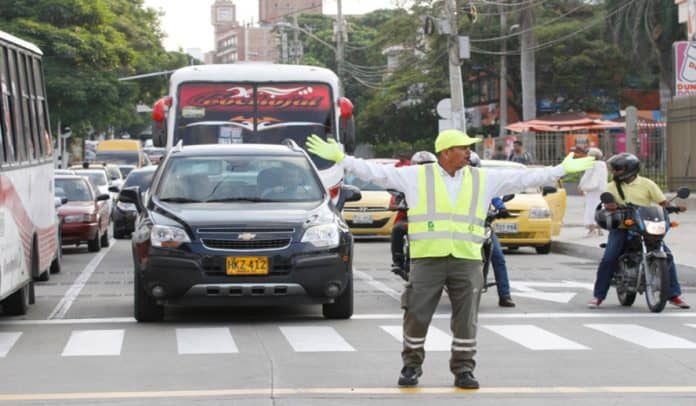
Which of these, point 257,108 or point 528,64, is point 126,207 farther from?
point 528,64

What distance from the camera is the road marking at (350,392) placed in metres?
9.41

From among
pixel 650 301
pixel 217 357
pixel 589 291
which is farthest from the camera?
pixel 589 291

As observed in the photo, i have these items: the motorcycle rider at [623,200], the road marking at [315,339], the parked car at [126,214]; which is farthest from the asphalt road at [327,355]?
the parked car at [126,214]

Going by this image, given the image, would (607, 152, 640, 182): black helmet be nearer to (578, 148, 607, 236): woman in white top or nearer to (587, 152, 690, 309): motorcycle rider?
(587, 152, 690, 309): motorcycle rider

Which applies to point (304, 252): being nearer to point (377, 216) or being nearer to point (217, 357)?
point (217, 357)

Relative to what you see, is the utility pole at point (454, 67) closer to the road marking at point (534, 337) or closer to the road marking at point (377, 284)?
the road marking at point (377, 284)

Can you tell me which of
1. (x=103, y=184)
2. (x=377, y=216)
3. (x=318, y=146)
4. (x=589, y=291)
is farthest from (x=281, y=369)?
(x=103, y=184)

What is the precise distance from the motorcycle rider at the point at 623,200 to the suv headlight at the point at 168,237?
14.6ft

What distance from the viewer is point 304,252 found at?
1350 centimetres

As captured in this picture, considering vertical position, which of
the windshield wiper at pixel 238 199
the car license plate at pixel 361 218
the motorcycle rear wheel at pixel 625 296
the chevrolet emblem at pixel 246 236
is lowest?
the car license plate at pixel 361 218

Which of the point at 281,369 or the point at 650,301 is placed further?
the point at 650,301

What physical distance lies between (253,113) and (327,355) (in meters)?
11.0

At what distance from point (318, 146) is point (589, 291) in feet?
27.7

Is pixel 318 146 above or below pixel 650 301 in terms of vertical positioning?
above
